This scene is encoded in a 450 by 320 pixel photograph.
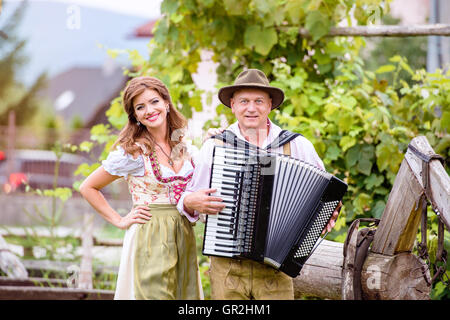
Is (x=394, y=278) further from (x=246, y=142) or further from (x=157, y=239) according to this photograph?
(x=157, y=239)

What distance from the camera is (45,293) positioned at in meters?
5.26

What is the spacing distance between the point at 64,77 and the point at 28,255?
66.9 feet

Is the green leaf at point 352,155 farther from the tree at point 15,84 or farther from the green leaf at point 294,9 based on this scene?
the tree at point 15,84

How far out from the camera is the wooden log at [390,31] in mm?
4887

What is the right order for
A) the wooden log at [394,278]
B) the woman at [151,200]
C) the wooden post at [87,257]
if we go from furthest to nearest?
1. the wooden post at [87,257]
2. the wooden log at [394,278]
3. the woman at [151,200]

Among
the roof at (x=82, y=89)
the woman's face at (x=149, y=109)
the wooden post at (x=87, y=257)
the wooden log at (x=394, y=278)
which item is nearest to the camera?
the woman's face at (x=149, y=109)

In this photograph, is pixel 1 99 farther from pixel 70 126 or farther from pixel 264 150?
pixel 264 150

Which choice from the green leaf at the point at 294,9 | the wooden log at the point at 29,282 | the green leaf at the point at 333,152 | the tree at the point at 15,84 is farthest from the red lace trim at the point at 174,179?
the tree at the point at 15,84

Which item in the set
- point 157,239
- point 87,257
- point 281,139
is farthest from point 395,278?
point 87,257

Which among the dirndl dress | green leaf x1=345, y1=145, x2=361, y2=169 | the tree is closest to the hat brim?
the dirndl dress

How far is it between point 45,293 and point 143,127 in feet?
8.47

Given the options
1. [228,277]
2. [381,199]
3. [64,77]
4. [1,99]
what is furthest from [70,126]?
[228,277]

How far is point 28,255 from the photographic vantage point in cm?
598

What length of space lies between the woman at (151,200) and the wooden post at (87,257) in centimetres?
240
